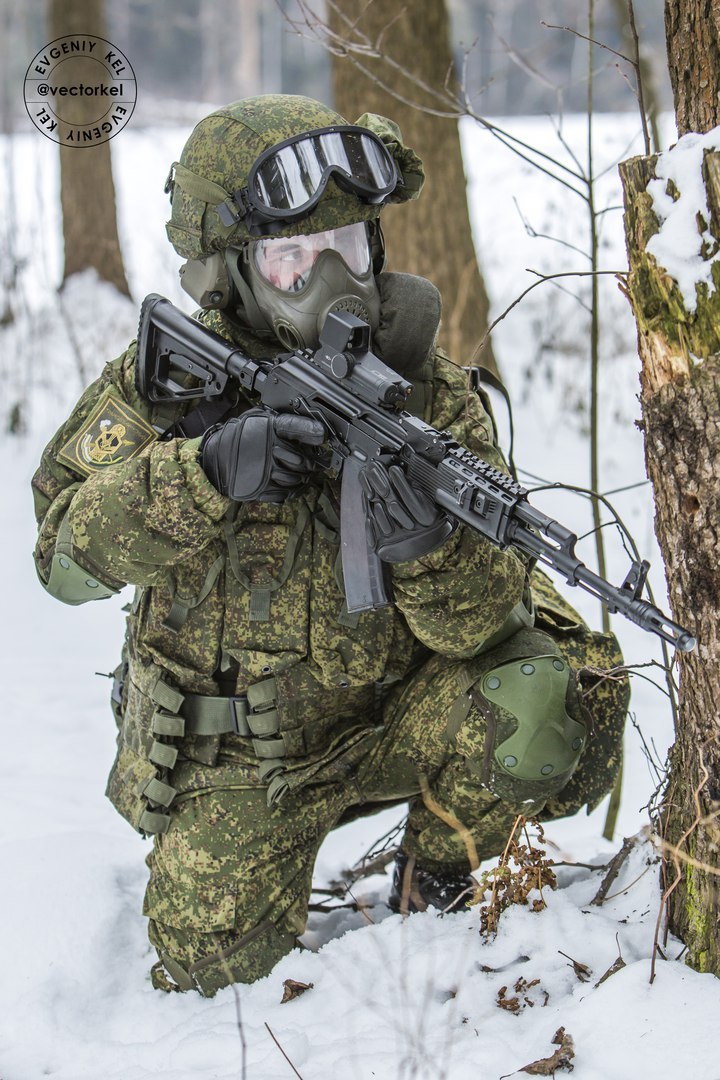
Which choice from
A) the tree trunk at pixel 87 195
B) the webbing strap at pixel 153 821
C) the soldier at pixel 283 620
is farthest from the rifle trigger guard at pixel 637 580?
the tree trunk at pixel 87 195

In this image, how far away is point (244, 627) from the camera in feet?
9.34

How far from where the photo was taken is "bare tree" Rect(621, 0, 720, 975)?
1.95 m

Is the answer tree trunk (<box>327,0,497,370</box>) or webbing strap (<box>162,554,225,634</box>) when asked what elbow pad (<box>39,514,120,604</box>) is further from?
tree trunk (<box>327,0,497,370</box>)

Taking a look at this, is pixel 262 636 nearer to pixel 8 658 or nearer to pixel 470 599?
pixel 470 599

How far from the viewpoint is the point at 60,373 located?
827 cm

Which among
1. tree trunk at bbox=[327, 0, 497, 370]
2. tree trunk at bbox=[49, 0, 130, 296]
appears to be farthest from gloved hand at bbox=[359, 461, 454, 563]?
tree trunk at bbox=[49, 0, 130, 296]

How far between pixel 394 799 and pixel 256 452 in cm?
112

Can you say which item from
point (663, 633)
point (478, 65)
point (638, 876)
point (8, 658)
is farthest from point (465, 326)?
point (478, 65)

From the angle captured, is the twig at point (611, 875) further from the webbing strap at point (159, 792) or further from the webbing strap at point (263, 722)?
the webbing strap at point (159, 792)

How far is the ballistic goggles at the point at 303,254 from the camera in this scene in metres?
2.67

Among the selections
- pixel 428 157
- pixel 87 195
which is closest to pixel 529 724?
pixel 428 157

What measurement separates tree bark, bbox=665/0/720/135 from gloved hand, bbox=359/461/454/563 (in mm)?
912

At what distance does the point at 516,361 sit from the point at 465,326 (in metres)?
3.10

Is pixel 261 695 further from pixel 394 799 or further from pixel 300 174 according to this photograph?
pixel 300 174
